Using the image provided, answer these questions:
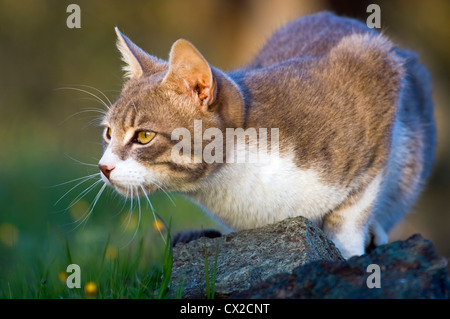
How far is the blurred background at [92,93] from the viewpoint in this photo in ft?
18.4

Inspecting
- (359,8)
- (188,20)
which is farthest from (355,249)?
(188,20)

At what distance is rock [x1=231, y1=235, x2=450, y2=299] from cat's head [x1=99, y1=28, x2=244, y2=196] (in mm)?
947

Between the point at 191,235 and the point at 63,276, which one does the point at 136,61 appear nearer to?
the point at 191,235

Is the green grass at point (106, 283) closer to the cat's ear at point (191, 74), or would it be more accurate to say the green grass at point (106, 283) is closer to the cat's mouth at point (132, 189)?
the cat's mouth at point (132, 189)

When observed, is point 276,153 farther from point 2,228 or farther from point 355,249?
point 2,228

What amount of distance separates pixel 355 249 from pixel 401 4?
263 inches

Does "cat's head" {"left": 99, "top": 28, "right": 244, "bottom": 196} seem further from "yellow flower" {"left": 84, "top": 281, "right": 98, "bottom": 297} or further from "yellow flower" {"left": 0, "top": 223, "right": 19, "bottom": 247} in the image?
"yellow flower" {"left": 0, "top": 223, "right": 19, "bottom": 247}

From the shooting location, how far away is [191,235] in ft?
13.4

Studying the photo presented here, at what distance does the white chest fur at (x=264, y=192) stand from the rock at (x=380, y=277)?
36.7 inches

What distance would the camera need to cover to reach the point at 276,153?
11.7ft

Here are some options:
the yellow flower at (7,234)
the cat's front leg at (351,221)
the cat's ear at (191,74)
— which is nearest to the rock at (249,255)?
the cat's front leg at (351,221)

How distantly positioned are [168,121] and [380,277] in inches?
58.0

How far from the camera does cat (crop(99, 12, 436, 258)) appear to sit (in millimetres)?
3369

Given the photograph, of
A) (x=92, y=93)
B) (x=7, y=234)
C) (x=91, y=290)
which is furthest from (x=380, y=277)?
(x=92, y=93)
